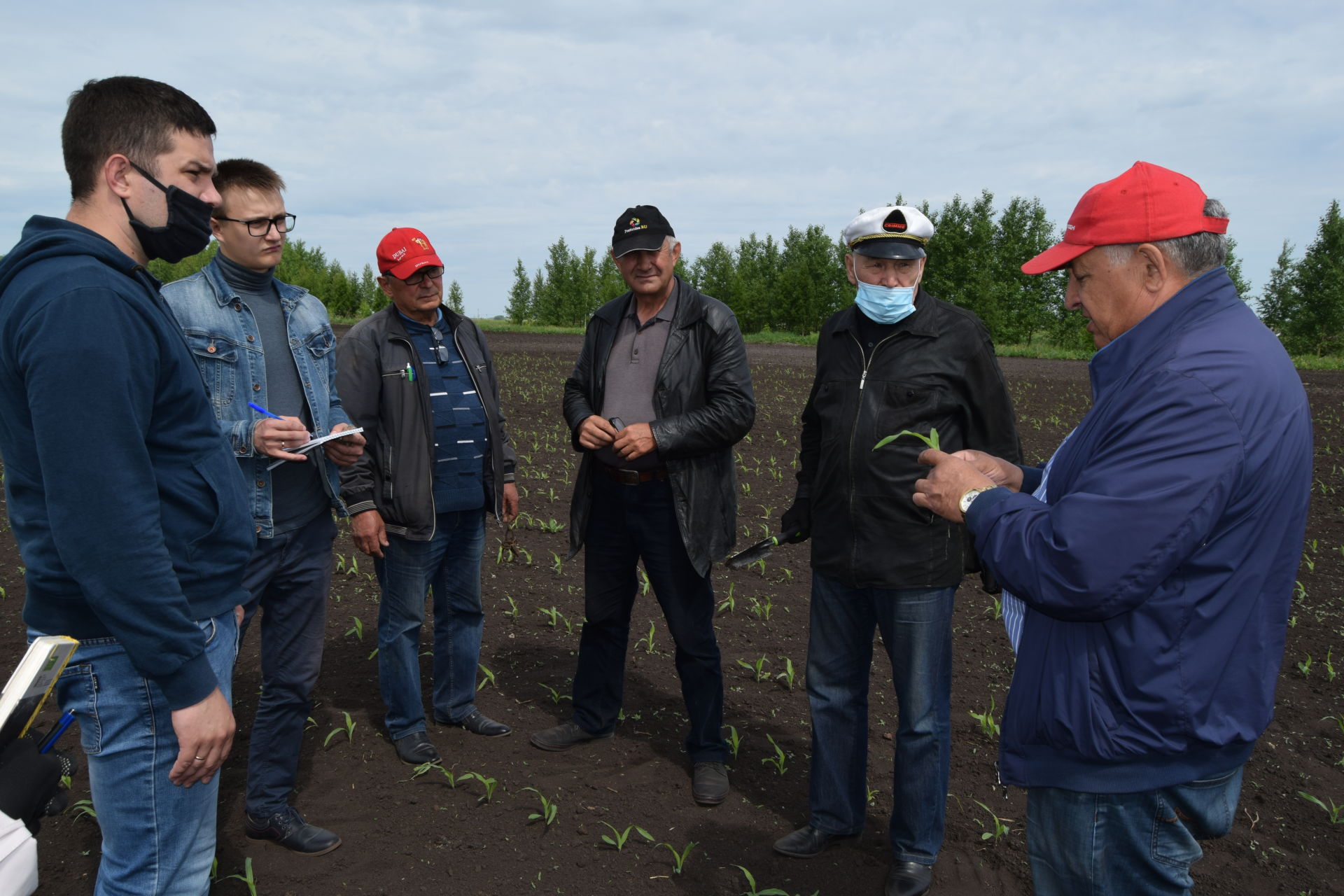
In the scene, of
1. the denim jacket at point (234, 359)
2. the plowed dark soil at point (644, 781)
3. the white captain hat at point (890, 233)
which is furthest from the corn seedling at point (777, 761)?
the denim jacket at point (234, 359)

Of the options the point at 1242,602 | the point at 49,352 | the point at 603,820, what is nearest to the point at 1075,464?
the point at 1242,602

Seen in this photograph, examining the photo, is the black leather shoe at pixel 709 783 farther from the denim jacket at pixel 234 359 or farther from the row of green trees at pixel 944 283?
the row of green trees at pixel 944 283

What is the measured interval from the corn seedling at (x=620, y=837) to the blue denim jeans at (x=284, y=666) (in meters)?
1.29

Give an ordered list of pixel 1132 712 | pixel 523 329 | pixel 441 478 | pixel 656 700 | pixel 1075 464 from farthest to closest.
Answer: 1. pixel 523 329
2. pixel 656 700
3. pixel 441 478
4. pixel 1075 464
5. pixel 1132 712

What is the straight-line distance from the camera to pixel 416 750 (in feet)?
13.8

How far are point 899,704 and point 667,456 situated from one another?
55.5 inches

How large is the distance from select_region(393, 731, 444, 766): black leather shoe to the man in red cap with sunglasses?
2.91m

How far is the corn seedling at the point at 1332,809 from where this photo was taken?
12.4 ft

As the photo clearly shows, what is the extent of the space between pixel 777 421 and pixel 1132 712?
12.9m

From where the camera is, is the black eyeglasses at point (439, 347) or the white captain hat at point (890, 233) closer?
the white captain hat at point (890, 233)

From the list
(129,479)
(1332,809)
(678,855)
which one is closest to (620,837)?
(678,855)

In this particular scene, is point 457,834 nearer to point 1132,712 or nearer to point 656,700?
point 656,700

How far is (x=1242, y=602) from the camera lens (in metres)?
1.85

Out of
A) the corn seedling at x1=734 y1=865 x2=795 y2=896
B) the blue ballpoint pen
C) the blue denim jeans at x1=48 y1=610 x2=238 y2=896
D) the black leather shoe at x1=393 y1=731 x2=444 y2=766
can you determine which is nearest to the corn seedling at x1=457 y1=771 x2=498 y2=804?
the black leather shoe at x1=393 y1=731 x2=444 y2=766
